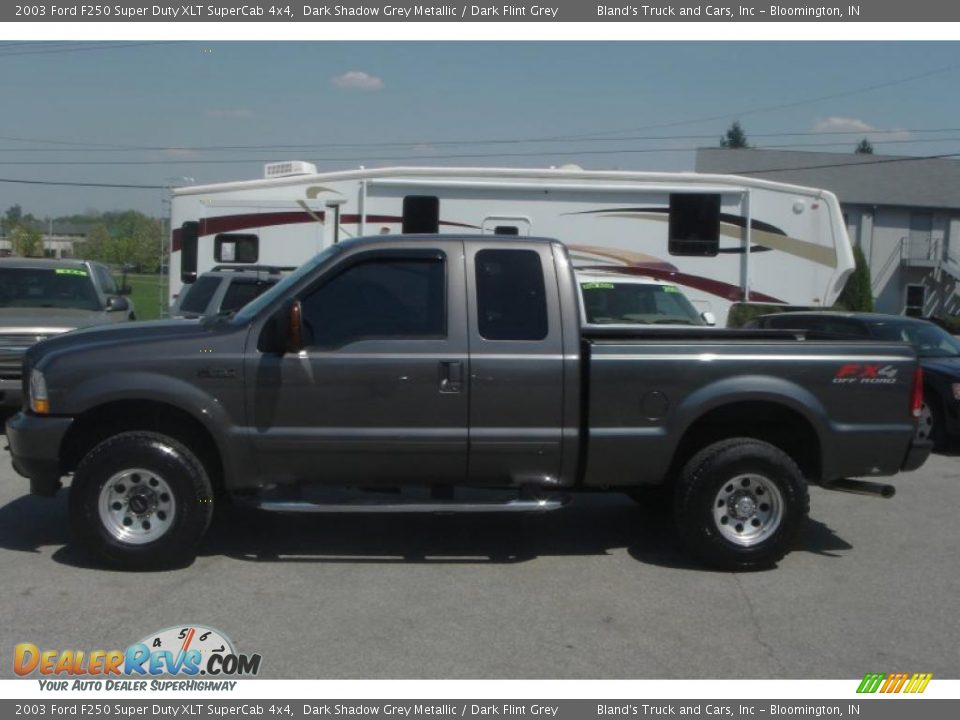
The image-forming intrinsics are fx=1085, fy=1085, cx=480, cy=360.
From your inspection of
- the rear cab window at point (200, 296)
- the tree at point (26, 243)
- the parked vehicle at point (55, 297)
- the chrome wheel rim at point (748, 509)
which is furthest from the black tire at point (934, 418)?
the tree at point (26, 243)

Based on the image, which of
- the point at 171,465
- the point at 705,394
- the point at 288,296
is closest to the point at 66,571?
the point at 171,465

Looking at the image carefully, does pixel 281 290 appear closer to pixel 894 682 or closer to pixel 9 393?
pixel 894 682

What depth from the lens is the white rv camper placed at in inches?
564

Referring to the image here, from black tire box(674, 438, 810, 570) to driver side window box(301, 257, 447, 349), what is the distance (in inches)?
75.2

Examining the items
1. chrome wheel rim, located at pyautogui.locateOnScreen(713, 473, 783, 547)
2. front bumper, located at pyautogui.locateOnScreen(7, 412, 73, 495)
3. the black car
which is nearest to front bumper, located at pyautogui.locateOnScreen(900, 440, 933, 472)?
chrome wheel rim, located at pyautogui.locateOnScreen(713, 473, 783, 547)

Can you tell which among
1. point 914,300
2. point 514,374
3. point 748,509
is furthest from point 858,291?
point 514,374

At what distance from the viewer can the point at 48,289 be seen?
13.5 m

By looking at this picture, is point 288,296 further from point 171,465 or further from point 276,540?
point 276,540

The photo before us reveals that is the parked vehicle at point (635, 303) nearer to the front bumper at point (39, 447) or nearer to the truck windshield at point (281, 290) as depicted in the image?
the truck windshield at point (281, 290)

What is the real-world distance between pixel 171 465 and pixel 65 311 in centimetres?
698

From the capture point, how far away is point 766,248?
48.1ft

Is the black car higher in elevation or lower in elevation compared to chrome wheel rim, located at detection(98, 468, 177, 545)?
higher

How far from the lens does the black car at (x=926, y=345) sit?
11.6 m

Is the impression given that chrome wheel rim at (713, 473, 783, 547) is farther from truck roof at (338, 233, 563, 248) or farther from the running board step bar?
truck roof at (338, 233, 563, 248)
